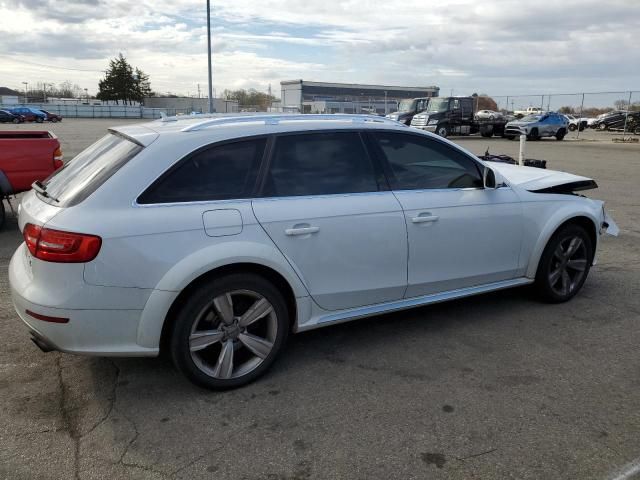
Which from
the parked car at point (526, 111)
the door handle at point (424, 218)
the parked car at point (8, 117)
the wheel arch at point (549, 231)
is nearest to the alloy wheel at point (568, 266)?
the wheel arch at point (549, 231)

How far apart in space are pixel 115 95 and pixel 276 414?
100 metres

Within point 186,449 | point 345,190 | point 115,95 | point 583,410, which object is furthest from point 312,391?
point 115,95

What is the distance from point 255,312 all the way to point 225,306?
20 centimetres

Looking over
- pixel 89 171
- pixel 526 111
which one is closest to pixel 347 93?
pixel 526 111

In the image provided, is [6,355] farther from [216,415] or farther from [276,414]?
[276,414]

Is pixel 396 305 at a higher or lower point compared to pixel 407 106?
lower

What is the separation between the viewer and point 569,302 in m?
5.01

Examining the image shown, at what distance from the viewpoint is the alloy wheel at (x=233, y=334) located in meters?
3.32

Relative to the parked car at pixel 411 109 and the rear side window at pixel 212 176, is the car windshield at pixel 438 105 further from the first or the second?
the rear side window at pixel 212 176

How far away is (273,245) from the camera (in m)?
3.40

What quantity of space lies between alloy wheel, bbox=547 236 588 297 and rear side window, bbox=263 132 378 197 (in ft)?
6.57

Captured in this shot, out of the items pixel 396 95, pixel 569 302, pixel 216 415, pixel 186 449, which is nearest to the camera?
pixel 186 449

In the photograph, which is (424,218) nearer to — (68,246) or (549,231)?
(549,231)

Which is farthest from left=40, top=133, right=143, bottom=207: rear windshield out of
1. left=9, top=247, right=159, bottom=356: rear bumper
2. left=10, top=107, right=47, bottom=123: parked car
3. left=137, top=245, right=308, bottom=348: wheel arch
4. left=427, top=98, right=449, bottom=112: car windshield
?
left=10, top=107, right=47, bottom=123: parked car
